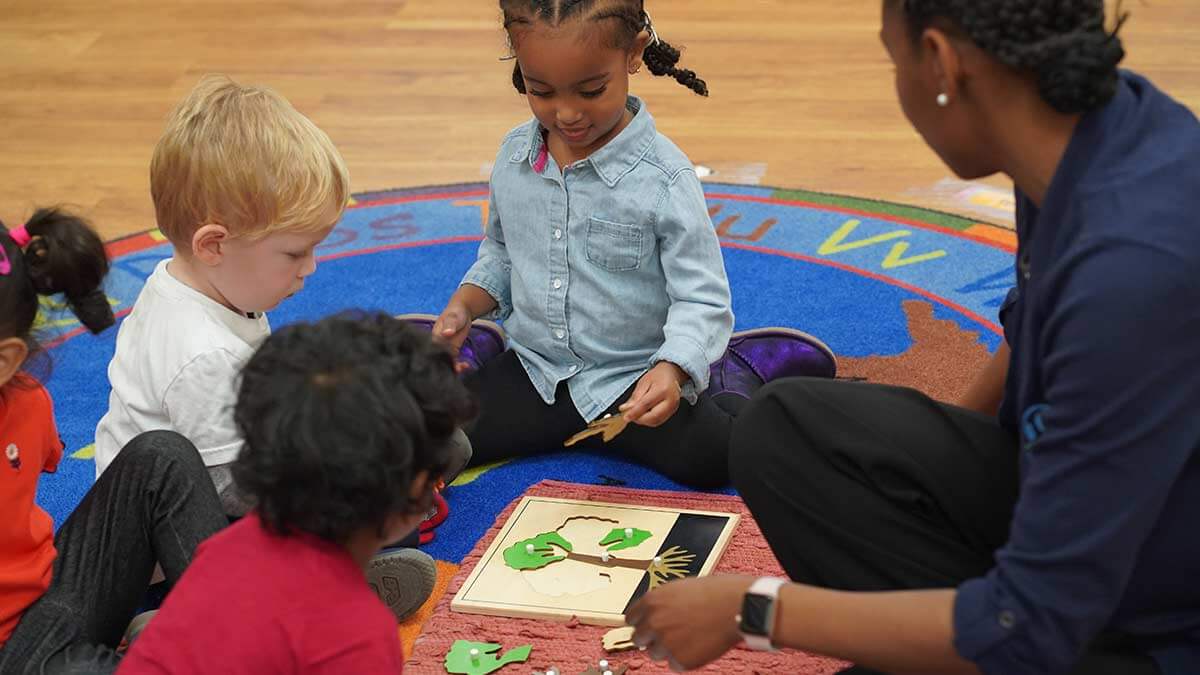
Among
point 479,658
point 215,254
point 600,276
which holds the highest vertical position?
point 215,254

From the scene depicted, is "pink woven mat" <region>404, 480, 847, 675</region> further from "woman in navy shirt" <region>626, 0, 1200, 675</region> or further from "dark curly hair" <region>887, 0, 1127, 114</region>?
"dark curly hair" <region>887, 0, 1127, 114</region>

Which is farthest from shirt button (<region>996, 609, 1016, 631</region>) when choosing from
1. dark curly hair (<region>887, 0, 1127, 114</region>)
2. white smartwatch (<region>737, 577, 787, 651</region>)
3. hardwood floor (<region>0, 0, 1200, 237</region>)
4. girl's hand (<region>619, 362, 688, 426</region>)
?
hardwood floor (<region>0, 0, 1200, 237</region>)

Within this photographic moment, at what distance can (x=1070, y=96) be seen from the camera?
0.91 m

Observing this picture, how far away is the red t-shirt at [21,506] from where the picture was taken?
1170 millimetres

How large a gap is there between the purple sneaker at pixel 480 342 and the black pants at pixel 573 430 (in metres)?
0.05

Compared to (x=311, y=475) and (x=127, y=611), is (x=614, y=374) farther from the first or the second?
(x=311, y=475)

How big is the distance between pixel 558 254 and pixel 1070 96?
84cm

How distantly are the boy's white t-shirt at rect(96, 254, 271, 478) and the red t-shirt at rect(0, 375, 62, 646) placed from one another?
6.6 inches

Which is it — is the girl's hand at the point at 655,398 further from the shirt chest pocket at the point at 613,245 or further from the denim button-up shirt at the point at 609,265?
the shirt chest pocket at the point at 613,245

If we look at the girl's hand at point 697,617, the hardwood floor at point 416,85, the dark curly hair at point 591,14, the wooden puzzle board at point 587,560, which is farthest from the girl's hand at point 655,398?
the hardwood floor at point 416,85

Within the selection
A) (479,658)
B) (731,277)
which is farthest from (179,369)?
(731,277)

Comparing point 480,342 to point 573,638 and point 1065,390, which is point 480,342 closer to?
point 573,638

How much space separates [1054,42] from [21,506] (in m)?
0.88

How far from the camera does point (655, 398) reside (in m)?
1.52
